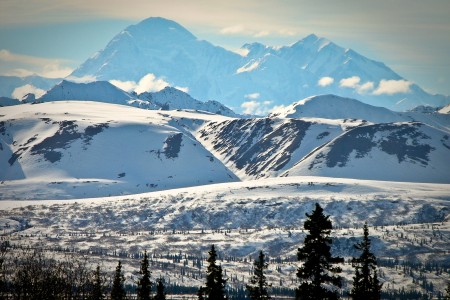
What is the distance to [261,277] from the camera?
64000 millimetres

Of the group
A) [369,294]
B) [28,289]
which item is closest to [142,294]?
[369,294]

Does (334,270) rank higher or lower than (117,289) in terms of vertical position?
higher

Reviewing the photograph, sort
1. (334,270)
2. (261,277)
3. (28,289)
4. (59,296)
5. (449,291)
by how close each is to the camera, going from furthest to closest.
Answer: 1. (28,289)
2. (59,296)
3. (449,291)
4. (261,277)
5. (334,270)

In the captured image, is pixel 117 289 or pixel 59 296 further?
pixel 59 296

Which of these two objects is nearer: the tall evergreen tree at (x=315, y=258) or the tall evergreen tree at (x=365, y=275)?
the tall evergreen tree at (x=315, y=258)

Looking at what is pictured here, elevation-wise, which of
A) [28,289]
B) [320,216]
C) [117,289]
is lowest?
[28,289]

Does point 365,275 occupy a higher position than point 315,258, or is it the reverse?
point 315,258

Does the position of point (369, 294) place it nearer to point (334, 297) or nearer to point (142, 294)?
point (334, 297)

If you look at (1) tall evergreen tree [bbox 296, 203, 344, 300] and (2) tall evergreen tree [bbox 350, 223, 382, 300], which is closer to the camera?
(1) tall evergreen tree [bbox 296, 203, 344, 300]

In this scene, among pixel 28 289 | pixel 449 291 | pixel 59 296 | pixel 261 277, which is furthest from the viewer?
pixel 28 289

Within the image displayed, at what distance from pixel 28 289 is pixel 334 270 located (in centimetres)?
14838

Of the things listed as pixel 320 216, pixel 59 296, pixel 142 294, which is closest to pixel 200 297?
pixel 142 294

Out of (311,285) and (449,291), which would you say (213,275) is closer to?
(311,285)

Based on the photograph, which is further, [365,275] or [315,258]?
[365,275]
